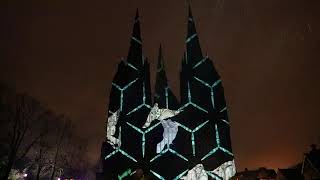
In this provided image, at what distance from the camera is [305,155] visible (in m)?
29.6

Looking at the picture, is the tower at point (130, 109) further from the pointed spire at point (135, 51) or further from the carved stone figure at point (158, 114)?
the carved stone figure at point (158, 114)

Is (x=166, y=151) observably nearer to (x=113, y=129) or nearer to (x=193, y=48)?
(x=113, y=129)

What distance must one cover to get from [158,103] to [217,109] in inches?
435

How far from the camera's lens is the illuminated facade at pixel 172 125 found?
5525 centimetres

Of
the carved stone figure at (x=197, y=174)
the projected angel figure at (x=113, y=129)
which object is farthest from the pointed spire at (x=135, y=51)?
the carved stone figure at (x=197, y=174)

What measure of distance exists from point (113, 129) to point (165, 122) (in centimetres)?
896

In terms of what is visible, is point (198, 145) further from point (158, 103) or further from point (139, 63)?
point (139, 63)

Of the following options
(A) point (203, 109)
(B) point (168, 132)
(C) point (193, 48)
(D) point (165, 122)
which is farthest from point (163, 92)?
(C) point (193, 48)

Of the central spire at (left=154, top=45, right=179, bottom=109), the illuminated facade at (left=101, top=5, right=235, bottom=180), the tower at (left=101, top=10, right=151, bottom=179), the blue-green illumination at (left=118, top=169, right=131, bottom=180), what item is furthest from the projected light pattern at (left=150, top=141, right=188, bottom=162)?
the central spire at (left=154, top=45, right=179, bottom=109)

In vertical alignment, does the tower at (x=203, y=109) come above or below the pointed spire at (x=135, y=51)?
below

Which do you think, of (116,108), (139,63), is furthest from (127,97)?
(139,63)

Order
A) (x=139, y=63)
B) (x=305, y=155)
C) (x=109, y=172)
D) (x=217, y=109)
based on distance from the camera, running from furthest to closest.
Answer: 1. (x=139, y=63)
2. (x=217, y=109)
3. (x=109, y=172)
4. (x=305, y=155)

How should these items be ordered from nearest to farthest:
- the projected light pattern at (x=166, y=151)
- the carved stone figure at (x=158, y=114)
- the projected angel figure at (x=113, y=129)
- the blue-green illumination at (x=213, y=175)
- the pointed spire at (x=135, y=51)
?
the blue-green illumination at (x=213, y=175) → the projected light pattern at (x=166, y=151) → the projected angel figure at (x=113, y=129) → the carved stone figure at (x=158, y=114) → the pointed spire at (x=135, y=51)

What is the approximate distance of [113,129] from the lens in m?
57.5
